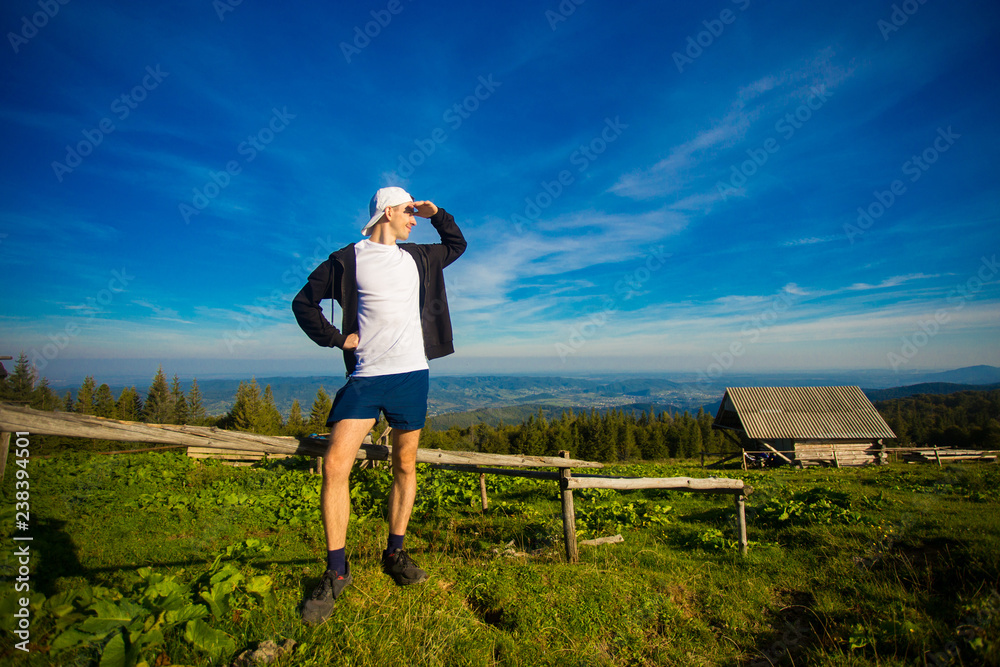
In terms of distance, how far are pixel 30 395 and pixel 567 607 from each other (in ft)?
171

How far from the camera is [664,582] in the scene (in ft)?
13.7

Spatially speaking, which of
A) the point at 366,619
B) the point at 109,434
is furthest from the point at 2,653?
A: the point at 366,619

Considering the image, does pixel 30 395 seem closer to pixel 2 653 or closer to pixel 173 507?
pixel 173 507

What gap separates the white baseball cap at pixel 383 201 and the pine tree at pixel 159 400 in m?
67.8

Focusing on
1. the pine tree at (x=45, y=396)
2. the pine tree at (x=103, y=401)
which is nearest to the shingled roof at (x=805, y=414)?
the pine tree at (x=45, y=396)

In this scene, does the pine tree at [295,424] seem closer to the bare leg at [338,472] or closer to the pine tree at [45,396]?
the pine tree at [45,396]

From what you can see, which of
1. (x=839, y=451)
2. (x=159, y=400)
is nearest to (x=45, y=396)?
(x=159, y=400)

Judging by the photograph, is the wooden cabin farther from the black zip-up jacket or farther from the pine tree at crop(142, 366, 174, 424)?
the pine tree at crop(142, 366, 174, 424)

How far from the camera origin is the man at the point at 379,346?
8.61ft

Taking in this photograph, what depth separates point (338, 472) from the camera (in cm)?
254

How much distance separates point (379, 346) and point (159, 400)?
72503 millimetres

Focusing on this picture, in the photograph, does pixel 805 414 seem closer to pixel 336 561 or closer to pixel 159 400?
pixel 336 561

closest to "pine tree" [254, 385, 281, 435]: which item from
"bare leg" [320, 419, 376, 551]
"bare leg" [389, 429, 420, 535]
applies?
"bare leg" [389, 429, 420, 535]

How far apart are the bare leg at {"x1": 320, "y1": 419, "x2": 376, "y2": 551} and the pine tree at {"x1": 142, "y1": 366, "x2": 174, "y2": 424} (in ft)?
222
